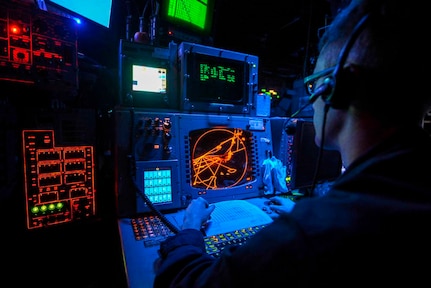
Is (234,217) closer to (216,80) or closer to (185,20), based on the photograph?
(216,80)

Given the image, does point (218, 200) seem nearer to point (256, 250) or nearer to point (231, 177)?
point (231, 177)

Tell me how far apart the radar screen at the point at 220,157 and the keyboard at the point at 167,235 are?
1.48 feet

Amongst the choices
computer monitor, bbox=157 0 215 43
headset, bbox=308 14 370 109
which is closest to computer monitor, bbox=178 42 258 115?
computer monitor, bbox=157 0 215 43

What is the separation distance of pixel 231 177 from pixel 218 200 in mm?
270

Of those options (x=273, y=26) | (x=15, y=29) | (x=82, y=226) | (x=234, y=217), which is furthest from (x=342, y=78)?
(x=273, y=26)

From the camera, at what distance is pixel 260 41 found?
4.34 metres

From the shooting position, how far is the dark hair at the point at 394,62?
520mm

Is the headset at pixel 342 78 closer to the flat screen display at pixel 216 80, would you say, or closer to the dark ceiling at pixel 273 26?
the flat screen display at pixel 216 80

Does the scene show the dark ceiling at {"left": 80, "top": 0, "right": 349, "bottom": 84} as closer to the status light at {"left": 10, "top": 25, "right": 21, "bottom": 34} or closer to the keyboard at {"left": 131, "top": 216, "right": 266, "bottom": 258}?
the status light at {"left": 10, "top": 25, "right": 21, "bottom": 34}

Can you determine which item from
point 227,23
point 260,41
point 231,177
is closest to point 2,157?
point 231,177

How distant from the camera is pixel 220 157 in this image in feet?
5.50

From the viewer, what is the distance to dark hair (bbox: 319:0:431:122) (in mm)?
520

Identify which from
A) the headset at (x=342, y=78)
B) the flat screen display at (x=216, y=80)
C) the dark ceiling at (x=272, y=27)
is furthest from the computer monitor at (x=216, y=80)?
the dark ceiling at (x=272, y=27)

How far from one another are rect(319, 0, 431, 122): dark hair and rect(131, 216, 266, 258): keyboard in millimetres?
730
